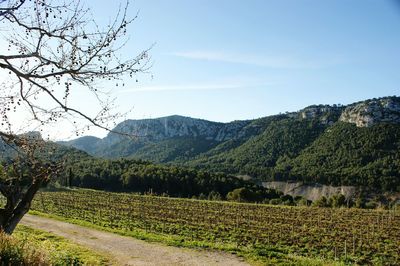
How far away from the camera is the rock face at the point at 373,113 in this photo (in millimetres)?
149000

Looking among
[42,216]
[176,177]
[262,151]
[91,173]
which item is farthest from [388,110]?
[42,216]

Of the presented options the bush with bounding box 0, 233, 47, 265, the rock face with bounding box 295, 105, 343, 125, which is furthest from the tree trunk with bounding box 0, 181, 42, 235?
the rock face with bounding box 295, 105, 343, 125

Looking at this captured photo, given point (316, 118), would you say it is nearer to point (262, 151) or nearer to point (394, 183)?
point (262, 151)

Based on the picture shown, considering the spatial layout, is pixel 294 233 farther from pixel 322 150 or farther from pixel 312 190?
pixel 322 150

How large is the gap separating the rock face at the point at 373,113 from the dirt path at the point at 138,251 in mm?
142031

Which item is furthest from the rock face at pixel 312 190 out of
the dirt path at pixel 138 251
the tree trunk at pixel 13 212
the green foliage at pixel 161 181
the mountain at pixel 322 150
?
the tree trunk at pixel 13 212

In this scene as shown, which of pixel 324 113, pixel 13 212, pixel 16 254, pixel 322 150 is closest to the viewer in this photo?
pixel 16 254

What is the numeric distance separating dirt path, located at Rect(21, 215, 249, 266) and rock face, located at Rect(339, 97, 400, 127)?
14203 cm

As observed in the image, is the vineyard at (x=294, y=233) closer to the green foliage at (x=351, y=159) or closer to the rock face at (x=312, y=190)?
the rock face at (x=312, y=190)

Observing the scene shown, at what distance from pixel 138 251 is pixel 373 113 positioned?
152868 mm

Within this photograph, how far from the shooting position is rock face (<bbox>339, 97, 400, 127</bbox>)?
14900 cm

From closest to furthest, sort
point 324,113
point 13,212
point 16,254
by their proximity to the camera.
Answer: point 16,254, point 13,212, point 324,113

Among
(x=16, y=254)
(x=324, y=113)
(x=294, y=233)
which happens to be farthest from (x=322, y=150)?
(x=16, y=254)

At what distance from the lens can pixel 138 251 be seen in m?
16.1
